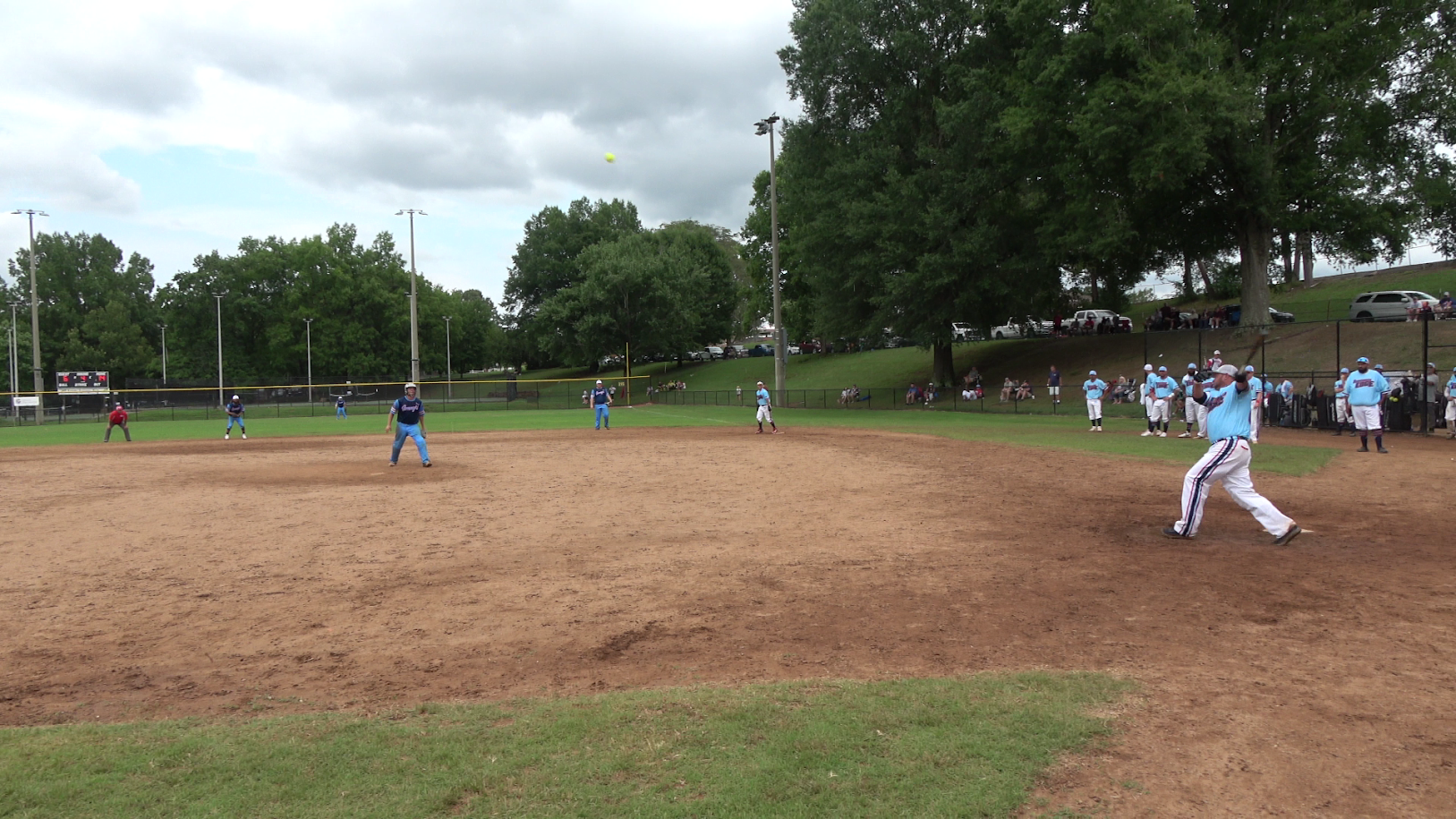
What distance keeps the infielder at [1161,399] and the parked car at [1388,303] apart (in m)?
19.6

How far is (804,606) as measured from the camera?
750 cm

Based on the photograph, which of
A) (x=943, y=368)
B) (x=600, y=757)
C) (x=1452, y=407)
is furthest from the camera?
(x=943, y=368)

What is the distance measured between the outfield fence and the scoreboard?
2.13ft

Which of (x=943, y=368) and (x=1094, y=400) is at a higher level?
(x=943, y=368)

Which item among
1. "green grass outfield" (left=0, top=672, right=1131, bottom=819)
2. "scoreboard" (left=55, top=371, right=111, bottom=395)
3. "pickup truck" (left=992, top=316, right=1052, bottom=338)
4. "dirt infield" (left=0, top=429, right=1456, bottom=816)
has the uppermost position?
"pickup truck" (left=992, top=316, right=1052, bottom=338)

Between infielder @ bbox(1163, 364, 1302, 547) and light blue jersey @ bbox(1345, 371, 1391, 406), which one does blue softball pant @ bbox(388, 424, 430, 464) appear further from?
light blue jersey @ bbox(1345, 371, 1391, 406)

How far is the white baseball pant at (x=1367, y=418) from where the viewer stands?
18.6 m

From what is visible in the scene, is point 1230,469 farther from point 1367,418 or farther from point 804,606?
point 1367,418

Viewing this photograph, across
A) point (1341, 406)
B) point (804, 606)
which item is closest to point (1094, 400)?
point (1341, 406)

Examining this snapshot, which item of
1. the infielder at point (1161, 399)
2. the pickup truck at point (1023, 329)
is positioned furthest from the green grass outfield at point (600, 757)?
the pickup truck at point (1023, 329)

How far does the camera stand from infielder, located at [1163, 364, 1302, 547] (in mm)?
9703

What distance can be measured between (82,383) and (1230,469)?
6671 centimetres

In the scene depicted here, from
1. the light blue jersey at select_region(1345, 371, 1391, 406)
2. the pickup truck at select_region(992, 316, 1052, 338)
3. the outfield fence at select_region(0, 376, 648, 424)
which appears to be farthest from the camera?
the outfield fence at select_region(0, 376, 648, 424)

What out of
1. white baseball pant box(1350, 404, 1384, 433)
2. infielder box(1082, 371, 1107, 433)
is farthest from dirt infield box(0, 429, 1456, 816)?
infielder box(1082, 371, 1107, 433)
